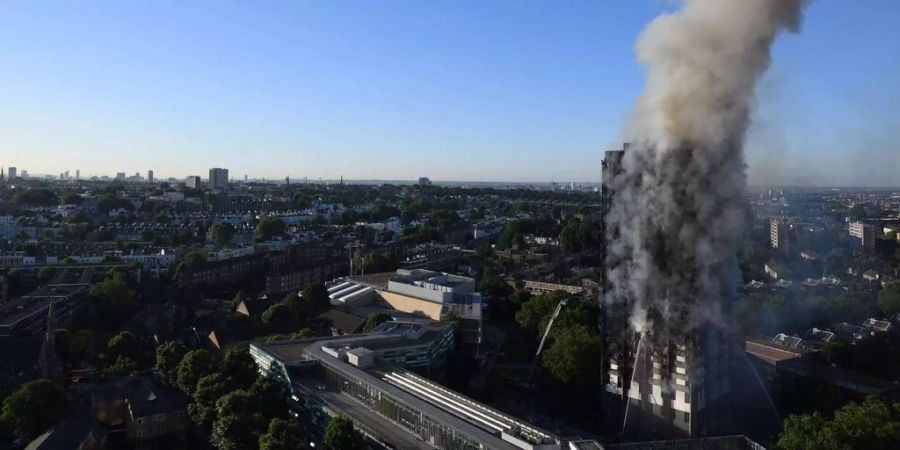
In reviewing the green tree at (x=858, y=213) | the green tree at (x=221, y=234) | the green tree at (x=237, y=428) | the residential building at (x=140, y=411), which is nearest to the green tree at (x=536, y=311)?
the residential building at (x=140, y=411)

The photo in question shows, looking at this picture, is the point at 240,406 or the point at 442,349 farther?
the point at 442,349

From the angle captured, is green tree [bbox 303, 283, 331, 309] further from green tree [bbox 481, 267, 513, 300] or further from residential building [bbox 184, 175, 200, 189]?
residential building [bbox 184, 175, 200, 189]

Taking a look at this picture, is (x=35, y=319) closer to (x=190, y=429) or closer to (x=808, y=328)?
(x=190, y=429)

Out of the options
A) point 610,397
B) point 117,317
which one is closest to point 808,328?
point 610,397

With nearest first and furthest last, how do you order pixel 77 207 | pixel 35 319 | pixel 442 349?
pixel 442 349 < pixel 35 319 < pixel 77 207

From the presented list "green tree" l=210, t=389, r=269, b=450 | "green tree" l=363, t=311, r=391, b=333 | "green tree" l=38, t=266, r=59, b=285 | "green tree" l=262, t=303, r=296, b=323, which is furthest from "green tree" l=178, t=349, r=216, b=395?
"green tree" l=38, t=266, r=59, b=285

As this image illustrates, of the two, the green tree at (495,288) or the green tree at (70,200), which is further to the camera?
the green tree at (70,200)

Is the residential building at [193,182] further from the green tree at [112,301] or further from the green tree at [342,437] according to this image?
the green tree at [342,437]
